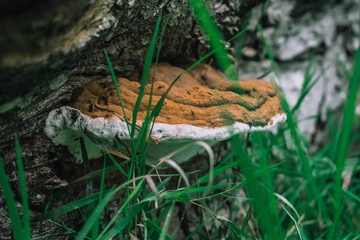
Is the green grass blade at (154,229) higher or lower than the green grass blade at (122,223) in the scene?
lower

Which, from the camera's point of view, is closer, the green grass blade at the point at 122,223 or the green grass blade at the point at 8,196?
the green grass blade at the point at 8,196

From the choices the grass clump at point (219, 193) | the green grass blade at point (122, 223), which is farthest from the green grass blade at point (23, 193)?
the green grass blade at point (122, 223)

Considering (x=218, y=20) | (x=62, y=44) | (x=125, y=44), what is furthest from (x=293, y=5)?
(x=62, y=44)

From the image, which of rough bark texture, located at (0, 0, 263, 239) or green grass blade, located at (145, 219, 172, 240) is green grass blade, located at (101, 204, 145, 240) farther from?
rough bark texture, located at (0, 0, 263, 239)

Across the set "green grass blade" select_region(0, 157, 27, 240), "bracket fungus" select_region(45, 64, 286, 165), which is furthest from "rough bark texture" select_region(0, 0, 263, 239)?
"green grass blade" select_region(0, 157, 27, 240)

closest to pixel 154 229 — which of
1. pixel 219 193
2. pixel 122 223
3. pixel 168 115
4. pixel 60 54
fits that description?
pixel 122 223

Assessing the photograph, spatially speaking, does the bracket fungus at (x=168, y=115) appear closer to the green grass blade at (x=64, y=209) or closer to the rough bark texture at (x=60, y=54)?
the rough bark texture at (x=60, y=54)
